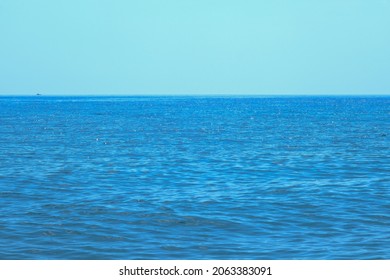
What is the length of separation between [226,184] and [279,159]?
11.0 meters

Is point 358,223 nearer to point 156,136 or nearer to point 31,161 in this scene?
point 31,161

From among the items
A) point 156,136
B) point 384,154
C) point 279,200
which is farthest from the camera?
point 156,136

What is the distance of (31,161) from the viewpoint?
35656 millimetres

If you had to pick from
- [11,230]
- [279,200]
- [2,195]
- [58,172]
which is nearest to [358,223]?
[279,200]

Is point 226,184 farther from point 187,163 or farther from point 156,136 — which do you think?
point 156,136

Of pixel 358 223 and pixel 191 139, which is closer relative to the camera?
pixel 358 223

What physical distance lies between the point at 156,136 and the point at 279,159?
22.2m

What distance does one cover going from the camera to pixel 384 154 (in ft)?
132

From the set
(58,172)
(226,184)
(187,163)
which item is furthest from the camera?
(187,163)

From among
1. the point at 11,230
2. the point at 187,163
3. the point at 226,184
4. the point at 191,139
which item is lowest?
the point at 11,230
